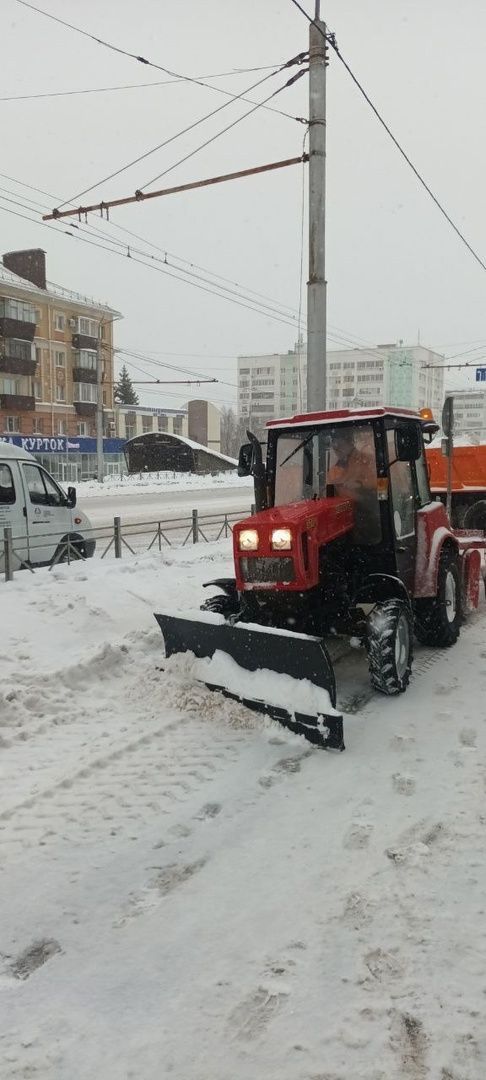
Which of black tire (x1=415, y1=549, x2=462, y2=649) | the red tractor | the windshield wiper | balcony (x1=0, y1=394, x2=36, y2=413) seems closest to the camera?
the red tractor

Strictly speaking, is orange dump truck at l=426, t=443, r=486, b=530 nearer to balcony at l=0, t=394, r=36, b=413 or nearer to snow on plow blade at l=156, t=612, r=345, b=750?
snow on plow blade at l=156, t=612, r=345, b=750

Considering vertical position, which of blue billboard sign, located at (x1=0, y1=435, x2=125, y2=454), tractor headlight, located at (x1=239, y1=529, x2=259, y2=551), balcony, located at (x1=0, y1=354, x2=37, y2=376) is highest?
balcony, located at (x1=0, y1=354, x2=37, y2=376)

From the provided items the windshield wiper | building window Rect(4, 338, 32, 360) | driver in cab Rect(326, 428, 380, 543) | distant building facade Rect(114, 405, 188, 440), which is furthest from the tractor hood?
distant building facade Rect(114, 405, 188, 440)

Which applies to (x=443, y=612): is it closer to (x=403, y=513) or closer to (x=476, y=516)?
(x=403, y=513)

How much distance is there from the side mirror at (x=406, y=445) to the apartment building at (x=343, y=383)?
8276cm

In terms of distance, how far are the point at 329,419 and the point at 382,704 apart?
8.28 ft

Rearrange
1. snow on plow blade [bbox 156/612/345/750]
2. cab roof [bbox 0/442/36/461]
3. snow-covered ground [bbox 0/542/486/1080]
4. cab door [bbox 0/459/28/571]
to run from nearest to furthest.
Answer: snow-covered ground [bbox 0/542/486/1080] → snow on plow blade [bbox 156/612/345/750] → cab door [bbox 0/459/28/571] → cab roof [bbox 0/442/36/461]

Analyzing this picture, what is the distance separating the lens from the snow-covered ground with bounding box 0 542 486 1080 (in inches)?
102

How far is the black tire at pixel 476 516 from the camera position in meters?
13.7

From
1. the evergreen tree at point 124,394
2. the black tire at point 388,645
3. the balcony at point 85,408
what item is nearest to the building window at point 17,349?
the balcony at point 85,408

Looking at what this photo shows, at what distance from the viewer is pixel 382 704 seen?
5.98 meters

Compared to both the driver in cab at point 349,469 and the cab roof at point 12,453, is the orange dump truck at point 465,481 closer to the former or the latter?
→ the cab roof at point 12,453

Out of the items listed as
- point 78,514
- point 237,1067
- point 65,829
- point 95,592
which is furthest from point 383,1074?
point 78,514

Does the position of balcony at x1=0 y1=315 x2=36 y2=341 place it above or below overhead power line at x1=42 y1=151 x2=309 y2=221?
above
